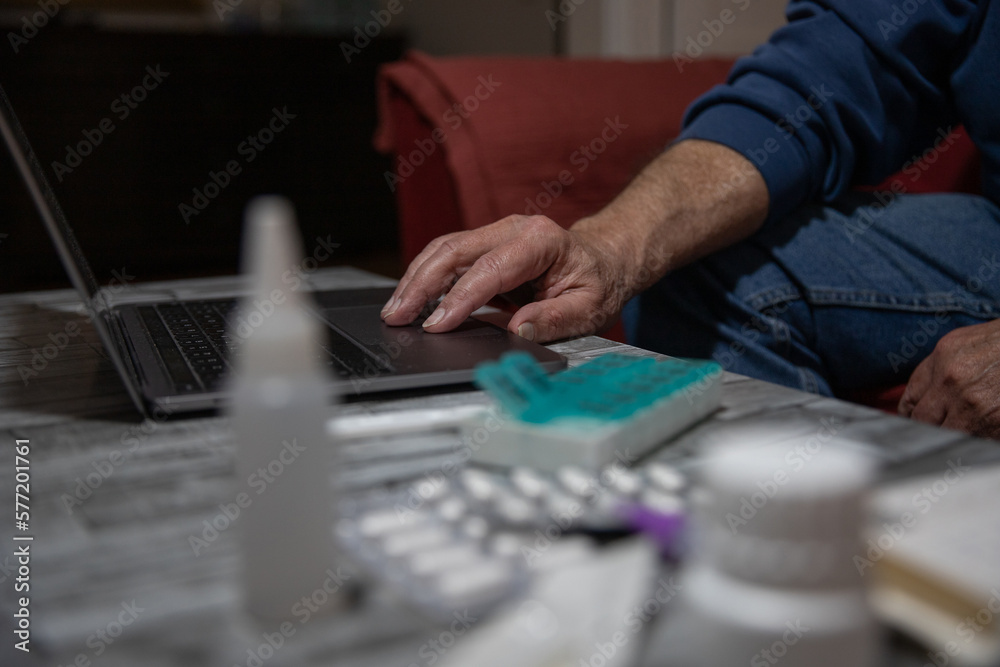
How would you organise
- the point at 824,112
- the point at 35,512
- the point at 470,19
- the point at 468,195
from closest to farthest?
the point at 35,512
the point at 824,112
the point at 468,195
the point at 470,19

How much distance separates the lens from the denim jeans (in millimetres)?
965

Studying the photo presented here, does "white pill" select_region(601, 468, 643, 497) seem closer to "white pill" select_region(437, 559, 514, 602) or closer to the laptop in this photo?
"white pill" select_region(437, 559, 514, 602)

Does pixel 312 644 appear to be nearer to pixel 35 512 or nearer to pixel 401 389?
pixel 35 512

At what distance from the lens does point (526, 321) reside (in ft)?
2.63

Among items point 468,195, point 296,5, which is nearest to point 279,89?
point 296,5

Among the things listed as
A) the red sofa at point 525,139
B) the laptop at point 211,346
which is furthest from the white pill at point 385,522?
the red sofa at point 525,139

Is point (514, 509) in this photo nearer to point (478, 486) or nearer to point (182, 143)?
point (478, 486)

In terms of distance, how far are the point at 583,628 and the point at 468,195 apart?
1.32 meters
